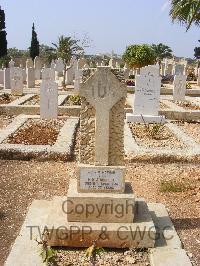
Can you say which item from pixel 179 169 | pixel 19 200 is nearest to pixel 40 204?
pixel 19 200

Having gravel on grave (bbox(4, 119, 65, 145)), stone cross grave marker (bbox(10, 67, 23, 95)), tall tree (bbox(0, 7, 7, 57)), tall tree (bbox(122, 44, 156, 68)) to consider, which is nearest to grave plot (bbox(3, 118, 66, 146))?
gravel on grave (bbox(4, 119, 65, 145))

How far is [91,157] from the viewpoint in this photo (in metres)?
4.50

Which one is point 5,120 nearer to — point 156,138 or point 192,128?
point 156,138

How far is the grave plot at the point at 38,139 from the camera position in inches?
306

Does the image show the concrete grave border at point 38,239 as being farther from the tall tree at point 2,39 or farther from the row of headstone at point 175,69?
the tall tree at point 2,39

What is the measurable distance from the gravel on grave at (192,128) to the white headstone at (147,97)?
A: 705mm

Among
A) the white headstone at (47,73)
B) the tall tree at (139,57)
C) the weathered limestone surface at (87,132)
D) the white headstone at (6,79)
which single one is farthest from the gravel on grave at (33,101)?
the tall tree at (139,57)

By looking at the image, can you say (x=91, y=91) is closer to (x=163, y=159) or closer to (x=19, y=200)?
(x=19, y=200)

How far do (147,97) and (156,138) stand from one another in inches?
88.8

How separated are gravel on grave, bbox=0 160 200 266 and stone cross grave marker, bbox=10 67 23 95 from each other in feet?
31.4

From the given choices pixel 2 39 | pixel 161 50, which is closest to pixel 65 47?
pixel 2 39

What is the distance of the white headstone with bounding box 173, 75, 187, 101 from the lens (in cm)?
1545

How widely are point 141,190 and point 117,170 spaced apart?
1.93 metres

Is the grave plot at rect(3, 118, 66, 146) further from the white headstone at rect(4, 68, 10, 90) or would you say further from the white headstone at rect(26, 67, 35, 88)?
the white headstone at rect(26, 67, 35, 88)
